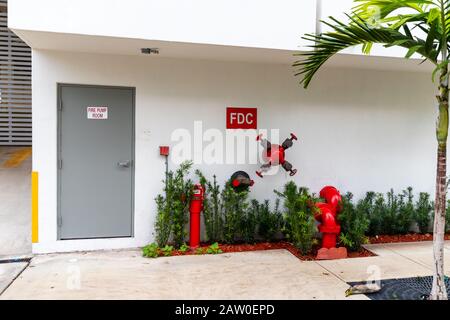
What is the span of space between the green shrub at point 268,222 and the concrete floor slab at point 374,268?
0.89 m

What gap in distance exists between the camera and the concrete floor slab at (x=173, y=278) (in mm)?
3947

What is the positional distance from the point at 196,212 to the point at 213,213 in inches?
11.7

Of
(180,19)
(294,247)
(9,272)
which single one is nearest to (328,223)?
(294,247)

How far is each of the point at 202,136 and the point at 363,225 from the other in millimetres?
2454

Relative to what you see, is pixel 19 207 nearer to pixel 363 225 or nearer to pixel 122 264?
pixel 122 264

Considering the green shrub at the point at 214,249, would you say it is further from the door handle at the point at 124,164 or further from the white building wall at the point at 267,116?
the door handle at the point at 124,164

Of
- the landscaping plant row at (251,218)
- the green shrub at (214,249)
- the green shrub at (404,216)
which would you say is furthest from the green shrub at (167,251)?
the green shrub at (404,216)

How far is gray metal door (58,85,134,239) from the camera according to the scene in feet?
17.0

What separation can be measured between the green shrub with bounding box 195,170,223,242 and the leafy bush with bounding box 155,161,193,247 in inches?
11.0

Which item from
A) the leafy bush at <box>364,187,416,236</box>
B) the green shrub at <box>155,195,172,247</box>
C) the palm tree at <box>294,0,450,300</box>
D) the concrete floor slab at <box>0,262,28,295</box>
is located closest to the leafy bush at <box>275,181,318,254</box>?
the leafy bush at <box>364,187,416,236</box>

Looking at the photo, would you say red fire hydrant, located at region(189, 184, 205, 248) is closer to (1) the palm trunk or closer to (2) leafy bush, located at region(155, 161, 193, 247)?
(2) leafy bush, located at region(155, 161, 193, 247)

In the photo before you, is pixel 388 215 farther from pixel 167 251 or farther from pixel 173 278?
pixel 173 278

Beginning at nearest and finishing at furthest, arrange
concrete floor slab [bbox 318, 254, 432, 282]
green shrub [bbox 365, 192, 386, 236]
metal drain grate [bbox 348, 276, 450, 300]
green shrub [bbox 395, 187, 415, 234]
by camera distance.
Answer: metal drain grate [bbox 348, 276, 450, 300] → concrete floor slab [bbox 318, 254, 432, 282] → green shrub [bbox 365, 192, 386, 236] → green shrub [bbox 395, 187, 415, 234]
